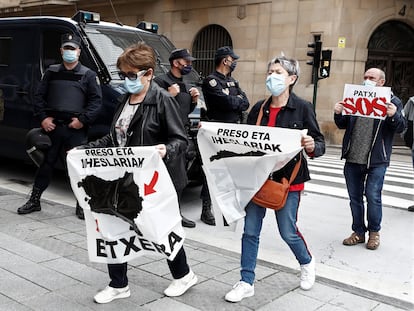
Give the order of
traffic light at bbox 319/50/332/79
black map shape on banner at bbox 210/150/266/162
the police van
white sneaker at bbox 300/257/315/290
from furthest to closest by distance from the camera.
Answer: traffic light at bbox 319/50/332/79
the police van
white sneaker at bbox 300/257/315/290
black map shape on banner at bbox 210/150/266/162

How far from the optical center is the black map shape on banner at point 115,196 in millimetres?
3336

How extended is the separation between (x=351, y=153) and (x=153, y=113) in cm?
245

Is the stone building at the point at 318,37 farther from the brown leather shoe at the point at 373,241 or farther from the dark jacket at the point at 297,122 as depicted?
the dark jacket at the point at 297,122

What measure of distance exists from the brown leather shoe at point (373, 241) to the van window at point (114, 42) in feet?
11.8

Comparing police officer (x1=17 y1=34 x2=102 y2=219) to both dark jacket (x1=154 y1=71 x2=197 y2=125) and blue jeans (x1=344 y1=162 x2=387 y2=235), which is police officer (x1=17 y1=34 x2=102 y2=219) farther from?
blue jeans (x1=344 y1=162 x2=387 y2=235)

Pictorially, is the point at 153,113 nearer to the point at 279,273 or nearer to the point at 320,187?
the point at 279,273

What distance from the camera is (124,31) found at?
24.4ft

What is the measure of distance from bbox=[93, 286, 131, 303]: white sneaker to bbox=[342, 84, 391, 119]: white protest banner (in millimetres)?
2773

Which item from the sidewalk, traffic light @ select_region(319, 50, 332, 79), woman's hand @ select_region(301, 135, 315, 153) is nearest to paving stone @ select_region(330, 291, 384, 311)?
the sidewalk

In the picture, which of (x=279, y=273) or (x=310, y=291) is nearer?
(x=310, y=291)

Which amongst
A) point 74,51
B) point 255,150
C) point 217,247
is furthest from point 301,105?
point 74,51

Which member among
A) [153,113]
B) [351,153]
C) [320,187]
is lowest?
[320,187]

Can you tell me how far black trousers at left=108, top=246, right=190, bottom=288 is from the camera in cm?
358

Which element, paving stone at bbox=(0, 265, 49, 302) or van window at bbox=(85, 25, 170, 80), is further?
van window at bbox=(85, 25, 170, 80)
